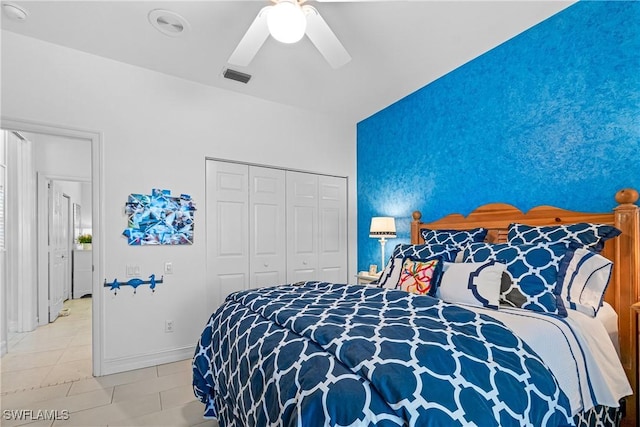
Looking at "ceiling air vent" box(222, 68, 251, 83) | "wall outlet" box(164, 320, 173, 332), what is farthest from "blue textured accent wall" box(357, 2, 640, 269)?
"wall outlet" box(164, 320, 173, 332)

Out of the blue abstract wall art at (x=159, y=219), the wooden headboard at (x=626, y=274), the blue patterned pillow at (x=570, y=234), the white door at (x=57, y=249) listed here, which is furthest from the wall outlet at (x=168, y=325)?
the wooden headboard at (x=626, y=274)

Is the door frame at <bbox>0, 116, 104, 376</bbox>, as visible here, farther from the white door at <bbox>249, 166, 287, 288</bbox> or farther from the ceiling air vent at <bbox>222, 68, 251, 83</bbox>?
the white door at <bbox>249, 166, 287, 288</bbox>

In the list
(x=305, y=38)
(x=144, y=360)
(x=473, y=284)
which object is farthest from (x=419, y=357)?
(x=144, y=360)

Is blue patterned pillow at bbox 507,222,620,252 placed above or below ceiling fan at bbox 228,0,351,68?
below

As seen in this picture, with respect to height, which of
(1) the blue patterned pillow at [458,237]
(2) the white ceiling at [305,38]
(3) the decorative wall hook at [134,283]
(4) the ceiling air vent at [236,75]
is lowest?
(3) the decorative wall hook at [134,283]

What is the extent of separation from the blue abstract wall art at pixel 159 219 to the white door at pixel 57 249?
2395mm

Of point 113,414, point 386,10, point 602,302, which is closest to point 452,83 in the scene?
point 386,10

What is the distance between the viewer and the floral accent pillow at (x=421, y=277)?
221 centimetres

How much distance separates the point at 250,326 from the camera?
5.68 ft

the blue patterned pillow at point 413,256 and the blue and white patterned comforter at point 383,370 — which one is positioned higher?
the blue patterned pillow at point 413,256

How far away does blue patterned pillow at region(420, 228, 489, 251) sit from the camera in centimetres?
265

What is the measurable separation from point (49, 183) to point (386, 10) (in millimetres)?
4931

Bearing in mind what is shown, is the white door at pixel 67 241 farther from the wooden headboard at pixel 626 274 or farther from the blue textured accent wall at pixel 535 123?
the wooden headboard at pixel 626 274

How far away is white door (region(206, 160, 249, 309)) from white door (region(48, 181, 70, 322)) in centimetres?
260
